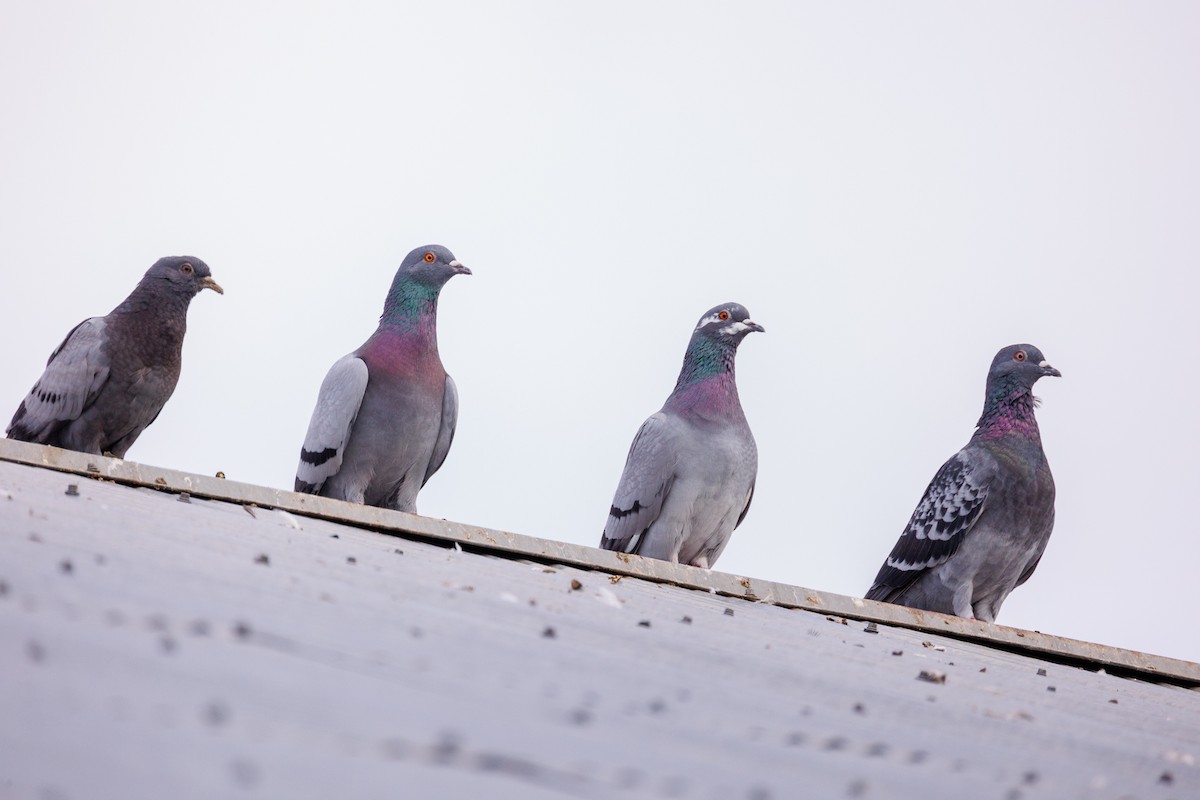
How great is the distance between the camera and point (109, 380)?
1066 cm

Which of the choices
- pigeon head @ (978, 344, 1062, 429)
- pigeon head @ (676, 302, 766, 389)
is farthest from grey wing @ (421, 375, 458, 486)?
pigeon head @ (978, 344, 1062, 429)

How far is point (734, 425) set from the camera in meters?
10.9

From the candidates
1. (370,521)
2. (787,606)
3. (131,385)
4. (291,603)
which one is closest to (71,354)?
(131,385)

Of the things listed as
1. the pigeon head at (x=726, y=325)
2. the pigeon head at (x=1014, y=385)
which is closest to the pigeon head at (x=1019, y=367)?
the pigeon head at (x=1014, y=385)

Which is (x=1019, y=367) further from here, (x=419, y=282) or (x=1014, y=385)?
(x=419, y=282)

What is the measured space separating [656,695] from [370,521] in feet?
10.4

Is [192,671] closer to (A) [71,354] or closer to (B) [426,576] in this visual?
(B) [426,576]

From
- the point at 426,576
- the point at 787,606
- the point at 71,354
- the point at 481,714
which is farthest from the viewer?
the point at 71,354

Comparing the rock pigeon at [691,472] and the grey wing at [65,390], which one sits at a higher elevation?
the rock pigeon at [691,472]

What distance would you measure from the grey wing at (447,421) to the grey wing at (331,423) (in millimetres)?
772

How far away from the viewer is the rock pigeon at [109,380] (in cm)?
1065

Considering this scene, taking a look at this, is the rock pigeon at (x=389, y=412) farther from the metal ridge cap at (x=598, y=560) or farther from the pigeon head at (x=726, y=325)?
the metal ridge cap at (x=598, y=560)

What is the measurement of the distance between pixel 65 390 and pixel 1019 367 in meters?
7.67

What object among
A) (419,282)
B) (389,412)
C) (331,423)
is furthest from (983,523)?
(331,423)
